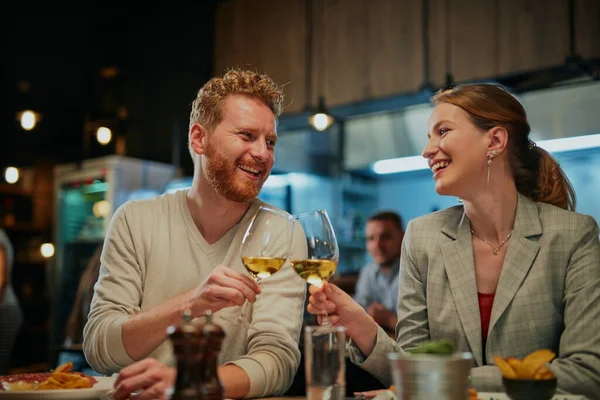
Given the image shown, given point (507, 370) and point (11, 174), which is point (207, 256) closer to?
point (507, 370)

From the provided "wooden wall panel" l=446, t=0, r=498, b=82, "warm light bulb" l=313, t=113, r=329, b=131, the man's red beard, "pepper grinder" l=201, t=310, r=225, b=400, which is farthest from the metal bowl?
"warm light bulb" l=313, t=113, r=329, b=131

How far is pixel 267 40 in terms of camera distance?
5.90 m

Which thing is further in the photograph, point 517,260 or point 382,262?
point 382,262

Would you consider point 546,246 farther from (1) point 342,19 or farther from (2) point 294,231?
(1) point 342,19

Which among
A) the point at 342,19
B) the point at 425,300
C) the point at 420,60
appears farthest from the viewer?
the point at 342,19

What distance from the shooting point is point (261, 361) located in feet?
5.37

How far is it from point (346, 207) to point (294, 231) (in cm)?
473

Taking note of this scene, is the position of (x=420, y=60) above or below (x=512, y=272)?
above

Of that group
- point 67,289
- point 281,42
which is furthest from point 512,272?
point 67,289

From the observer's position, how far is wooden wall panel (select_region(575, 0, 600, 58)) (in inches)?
167

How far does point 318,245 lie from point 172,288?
29.8 inches

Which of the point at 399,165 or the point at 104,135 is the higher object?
the point at 104,135

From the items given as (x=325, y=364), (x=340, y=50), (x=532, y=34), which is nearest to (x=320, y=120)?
(x=340, y=50)

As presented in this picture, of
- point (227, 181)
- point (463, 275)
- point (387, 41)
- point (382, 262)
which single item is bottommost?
point (463, 275)
